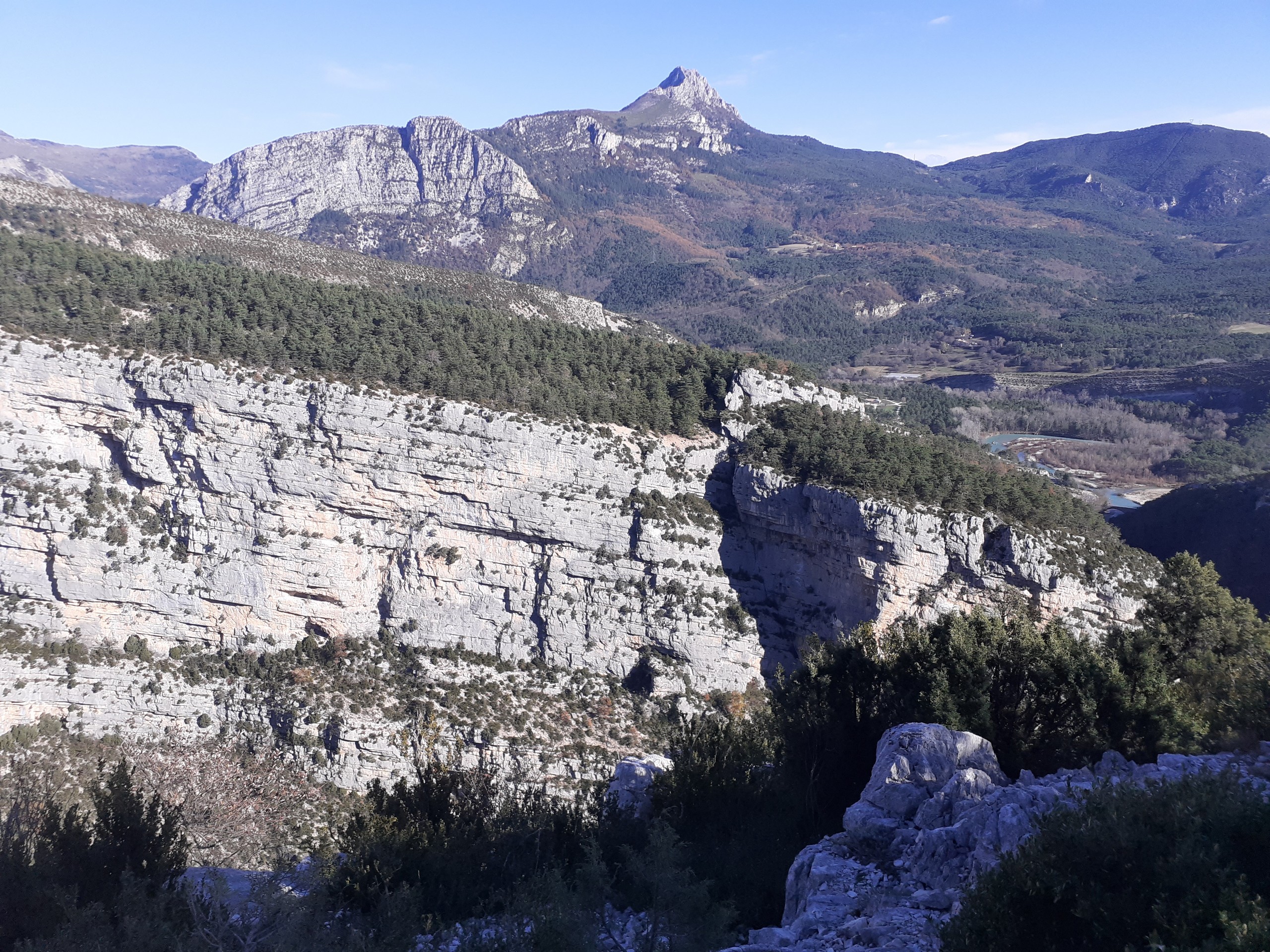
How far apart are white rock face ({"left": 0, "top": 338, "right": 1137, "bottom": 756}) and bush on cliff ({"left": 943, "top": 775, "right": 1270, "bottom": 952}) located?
24131 millimetres

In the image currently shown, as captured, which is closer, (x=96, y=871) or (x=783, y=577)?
(x=96, y=871)

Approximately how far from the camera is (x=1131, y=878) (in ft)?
21.9

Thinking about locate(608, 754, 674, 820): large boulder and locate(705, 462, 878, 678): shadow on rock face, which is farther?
locate(705, 462, 878, 678): shadow on rock face

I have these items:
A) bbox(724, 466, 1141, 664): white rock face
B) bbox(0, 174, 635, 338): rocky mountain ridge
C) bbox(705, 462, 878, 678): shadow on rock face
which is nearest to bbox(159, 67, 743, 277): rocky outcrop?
bbox(0, 174, 635, 338): rocky mountain ridge

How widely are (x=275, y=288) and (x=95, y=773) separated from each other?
79.9 ft

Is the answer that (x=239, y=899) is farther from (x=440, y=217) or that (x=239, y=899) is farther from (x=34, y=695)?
(x=440, y=217)

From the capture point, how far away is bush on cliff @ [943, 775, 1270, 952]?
6125 mm

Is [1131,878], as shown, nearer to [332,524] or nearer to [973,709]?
[973,709]

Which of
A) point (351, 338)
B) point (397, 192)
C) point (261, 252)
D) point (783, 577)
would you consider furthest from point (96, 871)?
point (397, 192)

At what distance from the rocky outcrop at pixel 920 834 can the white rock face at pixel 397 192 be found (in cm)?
16157

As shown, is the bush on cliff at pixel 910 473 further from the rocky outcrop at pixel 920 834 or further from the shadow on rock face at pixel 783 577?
the rocky outcrop at pixel 920 834

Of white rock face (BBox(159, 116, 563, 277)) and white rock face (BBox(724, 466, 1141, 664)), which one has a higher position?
white rock face (BBox(159, 116, 563, 277))

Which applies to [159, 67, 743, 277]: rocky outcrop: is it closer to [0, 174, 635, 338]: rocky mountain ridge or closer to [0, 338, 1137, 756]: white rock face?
[0, 174, 635, 338]: rocky mountain ridge

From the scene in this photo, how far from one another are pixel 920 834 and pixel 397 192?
19812 centimetres
